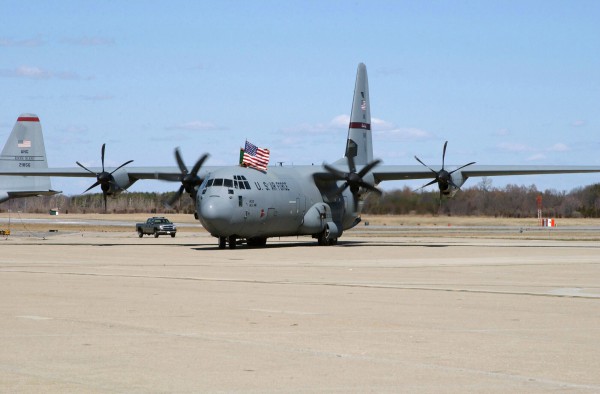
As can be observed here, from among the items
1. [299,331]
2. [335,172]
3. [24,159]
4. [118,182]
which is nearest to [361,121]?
[335,172]

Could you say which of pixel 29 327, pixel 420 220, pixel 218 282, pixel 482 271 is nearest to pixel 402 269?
pixel 482 271

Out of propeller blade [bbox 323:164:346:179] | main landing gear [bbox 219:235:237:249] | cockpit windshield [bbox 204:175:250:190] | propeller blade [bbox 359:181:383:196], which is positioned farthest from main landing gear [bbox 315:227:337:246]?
cockpit windshield [bbox 204:175:250:190]

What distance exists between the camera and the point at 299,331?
13688mm

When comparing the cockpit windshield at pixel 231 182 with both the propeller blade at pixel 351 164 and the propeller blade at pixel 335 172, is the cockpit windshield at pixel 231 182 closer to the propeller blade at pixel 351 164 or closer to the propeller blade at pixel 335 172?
the propeller blade at pixel 335 172

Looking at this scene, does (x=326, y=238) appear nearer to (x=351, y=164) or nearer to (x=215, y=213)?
(x=351, y=164)

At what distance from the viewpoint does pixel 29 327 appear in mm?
13930

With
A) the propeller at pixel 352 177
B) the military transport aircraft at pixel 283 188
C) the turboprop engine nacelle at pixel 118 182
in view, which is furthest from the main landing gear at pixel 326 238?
the turboprop engine nacelle at pixel 118 182

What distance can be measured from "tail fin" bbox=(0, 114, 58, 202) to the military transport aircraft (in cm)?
1371

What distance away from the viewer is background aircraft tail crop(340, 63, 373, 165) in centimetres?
5759

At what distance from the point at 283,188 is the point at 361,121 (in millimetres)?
12334

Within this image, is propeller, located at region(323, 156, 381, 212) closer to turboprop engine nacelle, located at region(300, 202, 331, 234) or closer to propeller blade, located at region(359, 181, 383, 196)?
propeller blade, located at region(359, 181, 383, 196)

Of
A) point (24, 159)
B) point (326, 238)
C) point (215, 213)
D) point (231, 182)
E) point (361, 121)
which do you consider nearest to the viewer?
point (215, 213)

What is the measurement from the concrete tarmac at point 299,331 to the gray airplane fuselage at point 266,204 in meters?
15.4

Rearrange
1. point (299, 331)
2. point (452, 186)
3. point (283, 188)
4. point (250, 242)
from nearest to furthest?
point (299, 331) → point (283, 188) → point (452, 186) → point (250, 242)
